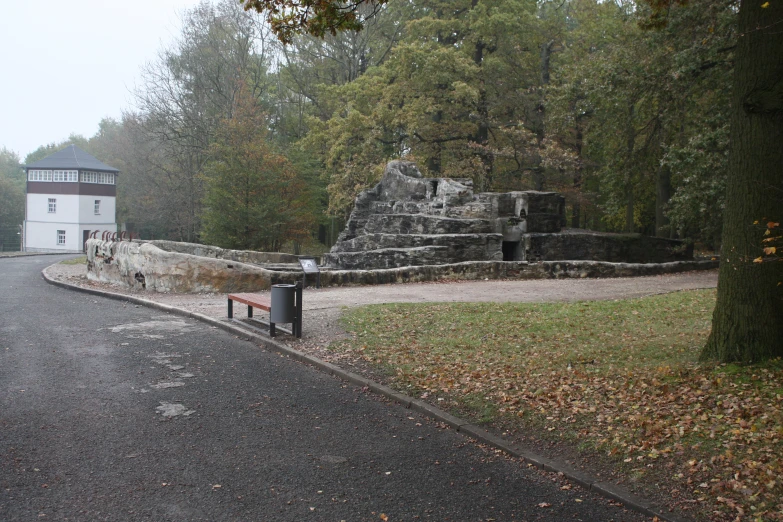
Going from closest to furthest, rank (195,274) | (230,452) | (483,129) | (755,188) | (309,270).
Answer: (230,452)
(755,188)
(195,274)
(309,270)
(483,129)

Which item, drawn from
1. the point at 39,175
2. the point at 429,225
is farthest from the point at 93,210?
the point at 429,225

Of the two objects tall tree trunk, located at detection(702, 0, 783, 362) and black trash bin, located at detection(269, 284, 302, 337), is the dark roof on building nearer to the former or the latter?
black trash bin, located at detection(269, 284, 302, 337)

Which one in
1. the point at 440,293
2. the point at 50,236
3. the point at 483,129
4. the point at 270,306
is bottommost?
the point at 440,293

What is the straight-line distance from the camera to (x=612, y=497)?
4.70 meters

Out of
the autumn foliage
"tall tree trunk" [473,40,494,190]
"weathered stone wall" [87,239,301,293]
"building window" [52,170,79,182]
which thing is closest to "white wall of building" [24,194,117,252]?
"building window" [52,170,79,182]

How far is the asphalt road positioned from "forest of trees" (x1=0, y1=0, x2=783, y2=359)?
18.2 ft

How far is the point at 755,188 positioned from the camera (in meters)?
6.71

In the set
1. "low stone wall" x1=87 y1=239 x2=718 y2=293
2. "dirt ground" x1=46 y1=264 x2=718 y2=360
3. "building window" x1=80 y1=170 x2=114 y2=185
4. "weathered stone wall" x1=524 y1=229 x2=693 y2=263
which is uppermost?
"building window" x1=80 y1=170 x2=114 y2=185

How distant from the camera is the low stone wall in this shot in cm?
1541

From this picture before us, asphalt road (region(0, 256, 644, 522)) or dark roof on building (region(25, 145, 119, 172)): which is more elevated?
dark roof on building (region(25, 145, 119, 172))

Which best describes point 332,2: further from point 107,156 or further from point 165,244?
point 107,156

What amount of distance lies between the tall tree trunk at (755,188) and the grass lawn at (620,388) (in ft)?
1.12

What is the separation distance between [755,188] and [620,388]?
2.41 metres

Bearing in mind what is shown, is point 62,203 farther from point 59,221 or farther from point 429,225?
point 429,225
